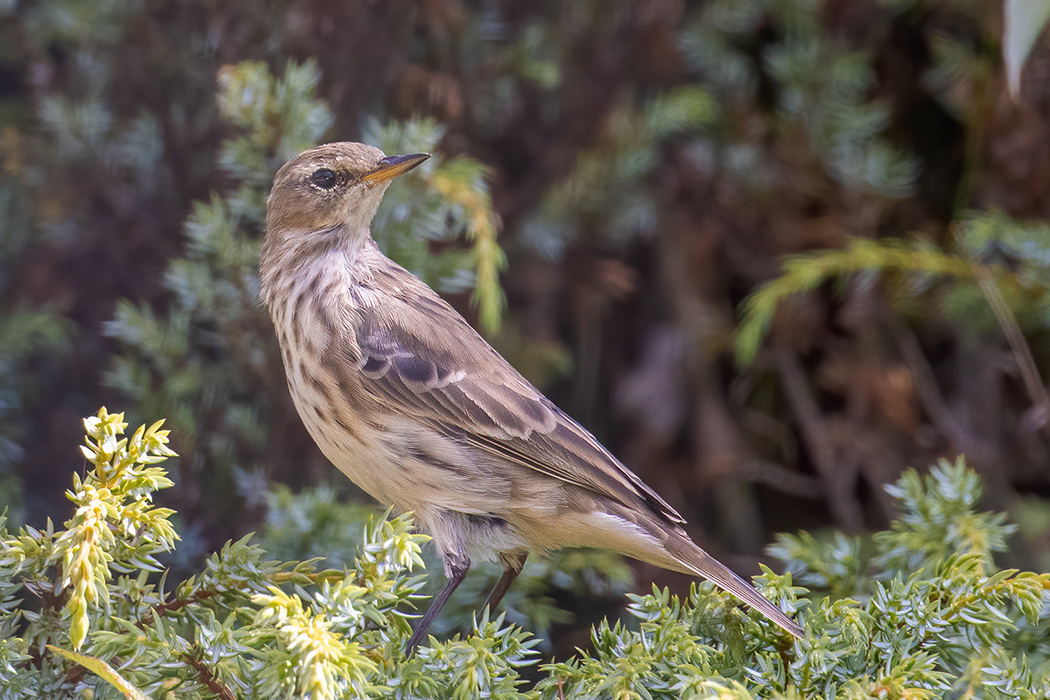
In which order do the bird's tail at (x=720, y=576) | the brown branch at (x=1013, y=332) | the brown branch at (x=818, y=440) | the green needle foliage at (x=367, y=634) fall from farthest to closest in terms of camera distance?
the brown branch at (x=818, y=440), the brown branch at (x=1013, y=332), the bird's tail at (x=720, y=576), the green needle foliage at (x=367, y=634)

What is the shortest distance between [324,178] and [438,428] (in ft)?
1.84

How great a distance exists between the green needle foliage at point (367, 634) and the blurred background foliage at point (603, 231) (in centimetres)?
70

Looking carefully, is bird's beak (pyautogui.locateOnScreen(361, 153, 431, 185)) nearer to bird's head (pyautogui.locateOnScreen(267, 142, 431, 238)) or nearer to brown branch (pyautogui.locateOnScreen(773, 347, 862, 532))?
bird's head (pyautogui.locateOnScreen(267, 142, 431, 238))

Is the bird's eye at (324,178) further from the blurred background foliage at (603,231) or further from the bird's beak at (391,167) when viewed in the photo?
the blurred background foliage at (603,231)

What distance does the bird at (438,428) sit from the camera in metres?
1.77

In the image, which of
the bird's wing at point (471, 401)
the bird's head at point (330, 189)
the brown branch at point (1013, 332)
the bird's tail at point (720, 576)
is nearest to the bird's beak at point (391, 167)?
the bird's head at point (330, 189)

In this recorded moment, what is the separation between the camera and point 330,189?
1.93 metres

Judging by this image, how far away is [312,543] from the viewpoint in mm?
2025

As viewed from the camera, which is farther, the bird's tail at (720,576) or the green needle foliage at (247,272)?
the green needle foliage at (247,272)

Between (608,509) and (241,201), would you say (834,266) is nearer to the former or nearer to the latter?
(608,509)

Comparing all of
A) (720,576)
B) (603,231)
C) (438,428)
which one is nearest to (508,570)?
(438,428)

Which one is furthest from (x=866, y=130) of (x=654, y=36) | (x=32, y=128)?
(x=32, y=128)

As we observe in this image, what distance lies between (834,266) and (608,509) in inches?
47.3

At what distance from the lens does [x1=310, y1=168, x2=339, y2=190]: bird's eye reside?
1.92 meters
